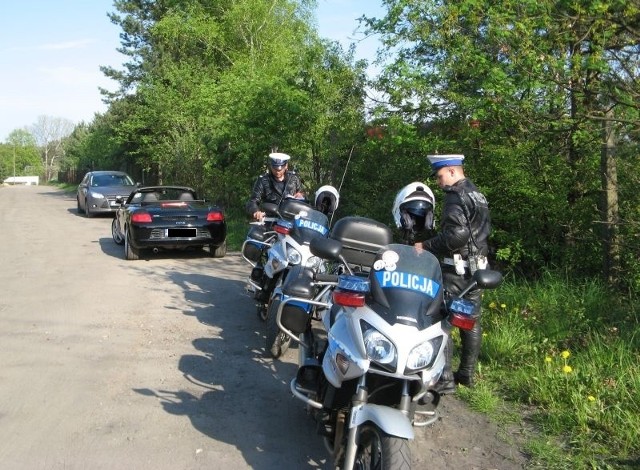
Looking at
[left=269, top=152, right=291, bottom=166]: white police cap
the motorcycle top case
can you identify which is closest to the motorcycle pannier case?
the motorcycle top case

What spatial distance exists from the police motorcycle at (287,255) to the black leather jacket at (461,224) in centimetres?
108

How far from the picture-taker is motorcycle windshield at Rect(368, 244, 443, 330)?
3275mm

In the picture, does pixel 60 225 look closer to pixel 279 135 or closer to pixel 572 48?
pixel 279 135

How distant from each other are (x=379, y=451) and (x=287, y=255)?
3125 mm

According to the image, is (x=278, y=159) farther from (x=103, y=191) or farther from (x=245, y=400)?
(x=103, y=191)

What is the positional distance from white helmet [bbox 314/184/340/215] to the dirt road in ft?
4.95

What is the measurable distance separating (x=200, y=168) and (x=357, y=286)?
17512 millimetres

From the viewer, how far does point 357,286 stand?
3365 millimetres

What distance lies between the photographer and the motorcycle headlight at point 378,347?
3.14 meters

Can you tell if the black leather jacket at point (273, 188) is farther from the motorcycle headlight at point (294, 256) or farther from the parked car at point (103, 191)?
the parked car at point (103, 191)

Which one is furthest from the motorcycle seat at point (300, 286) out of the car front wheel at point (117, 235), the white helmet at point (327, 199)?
the car front wheel at point (117, 235)

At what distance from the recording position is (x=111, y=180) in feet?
Answer: 71.1

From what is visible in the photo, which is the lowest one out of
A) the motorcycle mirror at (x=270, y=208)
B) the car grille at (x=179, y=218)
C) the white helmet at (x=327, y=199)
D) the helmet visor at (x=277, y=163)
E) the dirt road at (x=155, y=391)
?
the dirt road at (x=155, y=391)

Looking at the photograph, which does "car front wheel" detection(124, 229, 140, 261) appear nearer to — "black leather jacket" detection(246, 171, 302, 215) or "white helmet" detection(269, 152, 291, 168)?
"black leather jacket" detection(246, 171, 302, 215)
